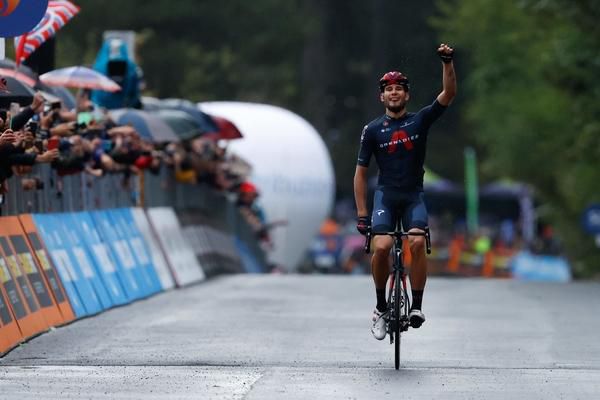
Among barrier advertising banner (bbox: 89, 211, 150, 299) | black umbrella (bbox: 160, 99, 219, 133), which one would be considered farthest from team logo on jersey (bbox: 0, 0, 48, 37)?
black umbrella (bbox: 160, 99, 219, 133)

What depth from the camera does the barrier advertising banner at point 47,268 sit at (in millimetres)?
17828

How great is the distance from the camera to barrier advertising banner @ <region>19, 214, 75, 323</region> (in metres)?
17.8

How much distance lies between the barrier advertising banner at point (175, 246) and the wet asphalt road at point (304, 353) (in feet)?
9.17

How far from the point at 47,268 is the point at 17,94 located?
1836 millimetres

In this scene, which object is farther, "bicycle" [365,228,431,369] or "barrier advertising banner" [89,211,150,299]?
"barrier advertising banner" [89,211,150,299]

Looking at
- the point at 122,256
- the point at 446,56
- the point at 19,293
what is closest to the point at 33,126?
the point at 19,293

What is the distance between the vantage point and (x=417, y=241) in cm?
1414

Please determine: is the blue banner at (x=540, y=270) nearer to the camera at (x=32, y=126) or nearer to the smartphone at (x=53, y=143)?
the smartphone at (x=53, y=143)

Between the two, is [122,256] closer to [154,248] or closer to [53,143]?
[154,248]

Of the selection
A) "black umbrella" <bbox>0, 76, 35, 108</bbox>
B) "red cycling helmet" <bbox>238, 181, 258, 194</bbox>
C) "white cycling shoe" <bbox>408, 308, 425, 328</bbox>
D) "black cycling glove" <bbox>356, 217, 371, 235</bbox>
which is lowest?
"red cycling helmet" <bbox>238, 181, 258, 194</bbox>

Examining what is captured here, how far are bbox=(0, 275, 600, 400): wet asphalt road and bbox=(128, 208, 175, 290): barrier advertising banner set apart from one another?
1556mm

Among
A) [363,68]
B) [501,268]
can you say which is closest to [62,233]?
[501,268]

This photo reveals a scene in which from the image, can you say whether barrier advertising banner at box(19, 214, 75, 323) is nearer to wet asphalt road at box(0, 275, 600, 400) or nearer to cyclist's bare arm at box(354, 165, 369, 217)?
wet asphalt road at box(0, 275, 600, 400)

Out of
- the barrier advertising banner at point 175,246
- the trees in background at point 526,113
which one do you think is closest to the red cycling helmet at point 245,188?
the barrier advertising banner at point 175,246
